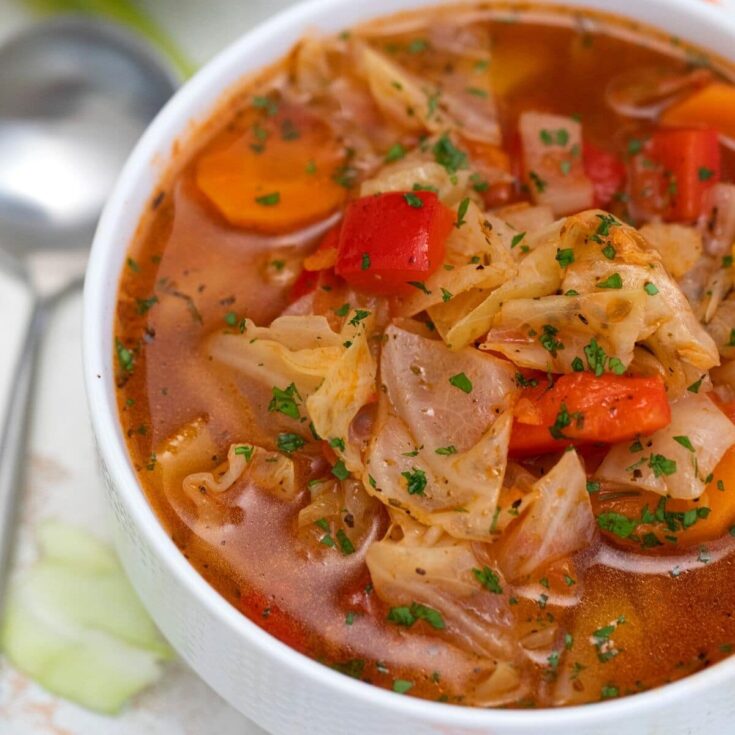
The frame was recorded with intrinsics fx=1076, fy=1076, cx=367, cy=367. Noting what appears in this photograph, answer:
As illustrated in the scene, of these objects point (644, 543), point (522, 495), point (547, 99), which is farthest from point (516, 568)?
point (547, 99)

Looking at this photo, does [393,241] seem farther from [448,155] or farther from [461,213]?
[448,155]

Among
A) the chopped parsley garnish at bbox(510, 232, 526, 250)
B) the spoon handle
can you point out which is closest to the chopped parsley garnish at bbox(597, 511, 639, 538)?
the chopped parsley garnish at bbox(510, 232, 526, 250)

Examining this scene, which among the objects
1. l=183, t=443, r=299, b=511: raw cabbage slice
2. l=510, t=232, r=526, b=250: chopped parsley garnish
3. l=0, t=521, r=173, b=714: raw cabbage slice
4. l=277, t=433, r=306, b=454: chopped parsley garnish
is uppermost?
l=510, t=232, r=526, b=250: chopped parsley garnish

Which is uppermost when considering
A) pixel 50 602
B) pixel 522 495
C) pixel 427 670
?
pixel 522 495

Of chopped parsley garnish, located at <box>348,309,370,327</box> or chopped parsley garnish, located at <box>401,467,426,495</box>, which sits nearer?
chopped parsley garnish, located at <box>401,467,426,495</box>

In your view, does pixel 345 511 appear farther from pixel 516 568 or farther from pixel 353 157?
pixel 353 157

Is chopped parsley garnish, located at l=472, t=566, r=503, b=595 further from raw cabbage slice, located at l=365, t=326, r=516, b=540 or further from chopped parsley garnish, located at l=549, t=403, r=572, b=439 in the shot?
chopped parsley garnish, located at l=549, t=403, r=572, b=439

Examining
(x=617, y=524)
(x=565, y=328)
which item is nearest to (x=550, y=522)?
(x=617, y=524)
